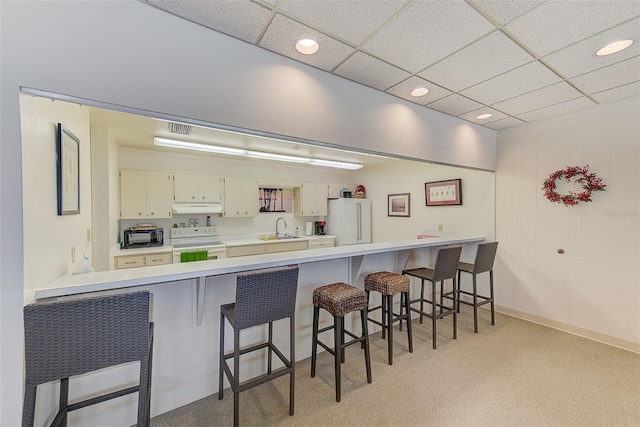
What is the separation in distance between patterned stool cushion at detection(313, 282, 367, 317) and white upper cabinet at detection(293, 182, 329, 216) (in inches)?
129

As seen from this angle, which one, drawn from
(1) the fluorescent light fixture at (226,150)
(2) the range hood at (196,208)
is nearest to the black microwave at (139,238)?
(2) the range hood at (196,208)

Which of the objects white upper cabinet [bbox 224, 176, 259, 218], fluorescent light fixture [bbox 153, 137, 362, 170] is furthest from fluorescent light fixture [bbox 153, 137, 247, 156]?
white upper cabinet [bbox 224, 176, 259, 218]

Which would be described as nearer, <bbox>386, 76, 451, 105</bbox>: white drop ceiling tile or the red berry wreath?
<bbox>386, 76, 451, 105</bbox>: white drop ceiling tile

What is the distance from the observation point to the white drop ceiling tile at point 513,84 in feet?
6.78

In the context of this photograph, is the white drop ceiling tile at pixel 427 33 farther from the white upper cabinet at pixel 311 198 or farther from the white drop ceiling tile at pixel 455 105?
the white upper cabinet at pixel 311 198

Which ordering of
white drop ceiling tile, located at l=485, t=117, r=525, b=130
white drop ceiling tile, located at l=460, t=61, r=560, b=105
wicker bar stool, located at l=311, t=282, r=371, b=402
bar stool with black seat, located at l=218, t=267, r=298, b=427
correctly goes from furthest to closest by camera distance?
1. white drop ceiling tile, located at l=485, t=117, r=525, b=130
2. white drop ceiling tile, located at l=460, t=61, r=560, b=105
3. wicker bar stool, located at l=311, t=282, r=371, b=402
4. bar stool with black seat, located at l=218, t=267, r=298, b=427

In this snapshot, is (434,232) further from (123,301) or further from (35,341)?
(35,341)

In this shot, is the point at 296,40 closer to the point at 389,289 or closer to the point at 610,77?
the point at 389,289

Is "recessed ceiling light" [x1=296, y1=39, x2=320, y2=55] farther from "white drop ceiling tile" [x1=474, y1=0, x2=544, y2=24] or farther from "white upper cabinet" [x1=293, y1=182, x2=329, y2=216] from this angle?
"white upper cabinet" [x1=293, y1=182, x2=329, y2=216]

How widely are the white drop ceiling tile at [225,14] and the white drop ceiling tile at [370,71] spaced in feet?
2.32

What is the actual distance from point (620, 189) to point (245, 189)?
493 cm

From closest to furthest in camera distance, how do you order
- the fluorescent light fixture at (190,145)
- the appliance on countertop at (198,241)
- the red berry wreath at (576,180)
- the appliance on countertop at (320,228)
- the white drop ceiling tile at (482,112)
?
the red berry wreath at (576,180) < the white drop ceiling tile at (482,112) < the fluorescent light fixture at (190,145) < the appliance on countertop at (198,241) < the appliance on countertop at (320,228)

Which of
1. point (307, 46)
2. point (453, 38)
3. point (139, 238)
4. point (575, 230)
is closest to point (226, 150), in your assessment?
point (139, 238)

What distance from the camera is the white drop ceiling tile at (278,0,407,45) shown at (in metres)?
1.39
